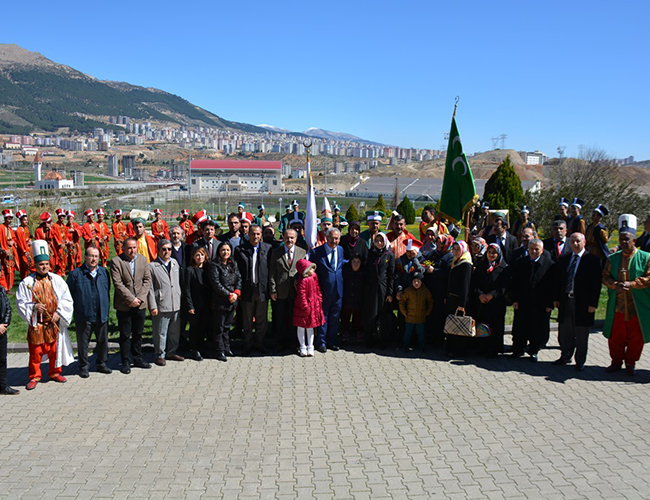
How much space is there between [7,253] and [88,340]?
615 centimetres

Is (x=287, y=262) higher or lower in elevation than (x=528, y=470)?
higher

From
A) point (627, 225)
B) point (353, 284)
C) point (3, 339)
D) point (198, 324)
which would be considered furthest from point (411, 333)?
point (3, 339)

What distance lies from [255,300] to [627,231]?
4.94 metres

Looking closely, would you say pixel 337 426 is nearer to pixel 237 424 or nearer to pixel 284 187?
pixel 237 424

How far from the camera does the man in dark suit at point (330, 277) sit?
8008 millimetres

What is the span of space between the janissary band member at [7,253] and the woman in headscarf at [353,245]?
7795mm

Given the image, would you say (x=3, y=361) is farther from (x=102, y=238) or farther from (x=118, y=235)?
(x=118, y=235)

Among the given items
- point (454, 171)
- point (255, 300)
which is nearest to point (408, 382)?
point (255, 300)

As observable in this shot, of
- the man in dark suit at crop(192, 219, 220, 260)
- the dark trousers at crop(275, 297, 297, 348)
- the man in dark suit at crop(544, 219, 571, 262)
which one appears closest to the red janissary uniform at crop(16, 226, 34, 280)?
the man in dark suit at crop(192, 219, 220, 260)

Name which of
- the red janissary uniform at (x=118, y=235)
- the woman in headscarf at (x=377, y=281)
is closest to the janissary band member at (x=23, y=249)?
the red janissary uniform at (x=118, y=235)

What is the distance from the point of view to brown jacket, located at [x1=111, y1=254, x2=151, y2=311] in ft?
23.2

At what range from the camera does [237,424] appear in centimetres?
576

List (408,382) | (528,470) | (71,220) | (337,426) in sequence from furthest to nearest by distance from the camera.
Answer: (71,220), (408,382), (337,426), (528,470)

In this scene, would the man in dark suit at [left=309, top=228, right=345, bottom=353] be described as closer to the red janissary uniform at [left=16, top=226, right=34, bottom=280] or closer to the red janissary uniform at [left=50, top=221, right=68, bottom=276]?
the red janissary uniform at [left=16, top=226, right=34, bottom=280]
